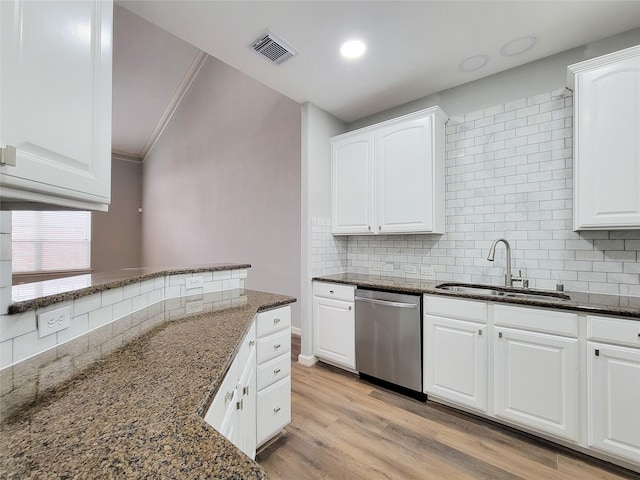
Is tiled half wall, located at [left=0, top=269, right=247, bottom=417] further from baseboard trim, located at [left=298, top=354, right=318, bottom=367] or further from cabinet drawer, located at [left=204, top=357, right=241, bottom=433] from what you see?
baseboard trim, located at [left=298, top=354, right=318, bottom=367]

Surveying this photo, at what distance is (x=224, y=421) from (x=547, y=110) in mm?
2966

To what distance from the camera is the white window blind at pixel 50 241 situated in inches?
218

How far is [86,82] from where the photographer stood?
889 millimetres

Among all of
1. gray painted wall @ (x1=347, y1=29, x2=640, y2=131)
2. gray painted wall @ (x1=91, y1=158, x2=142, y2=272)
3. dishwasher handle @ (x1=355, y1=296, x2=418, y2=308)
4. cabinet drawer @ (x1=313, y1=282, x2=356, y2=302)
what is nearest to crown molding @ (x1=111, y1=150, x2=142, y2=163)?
gray painted wall @ (x1=91, y1=158, x2=142, y2=272)

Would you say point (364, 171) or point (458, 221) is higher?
point (364, 171)

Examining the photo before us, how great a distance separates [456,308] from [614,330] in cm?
82

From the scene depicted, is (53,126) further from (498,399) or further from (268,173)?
(268,173)

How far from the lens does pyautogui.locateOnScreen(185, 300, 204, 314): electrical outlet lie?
1.58 m

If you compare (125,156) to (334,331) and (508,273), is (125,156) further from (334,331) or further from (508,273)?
(508,273)

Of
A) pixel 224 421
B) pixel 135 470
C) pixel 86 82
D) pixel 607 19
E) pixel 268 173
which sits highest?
pixel 607 19

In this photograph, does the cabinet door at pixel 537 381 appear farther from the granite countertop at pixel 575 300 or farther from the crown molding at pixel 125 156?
the crown molding at pixel 125 156

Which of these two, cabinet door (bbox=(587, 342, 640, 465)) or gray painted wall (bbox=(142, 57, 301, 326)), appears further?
gray painted wall (bbox=(142, 57, 301, 326))

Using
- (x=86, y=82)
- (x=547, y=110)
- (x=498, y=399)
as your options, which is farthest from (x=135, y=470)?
(x=547, y=110)

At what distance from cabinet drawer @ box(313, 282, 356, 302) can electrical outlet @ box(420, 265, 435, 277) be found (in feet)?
A: 2.45
